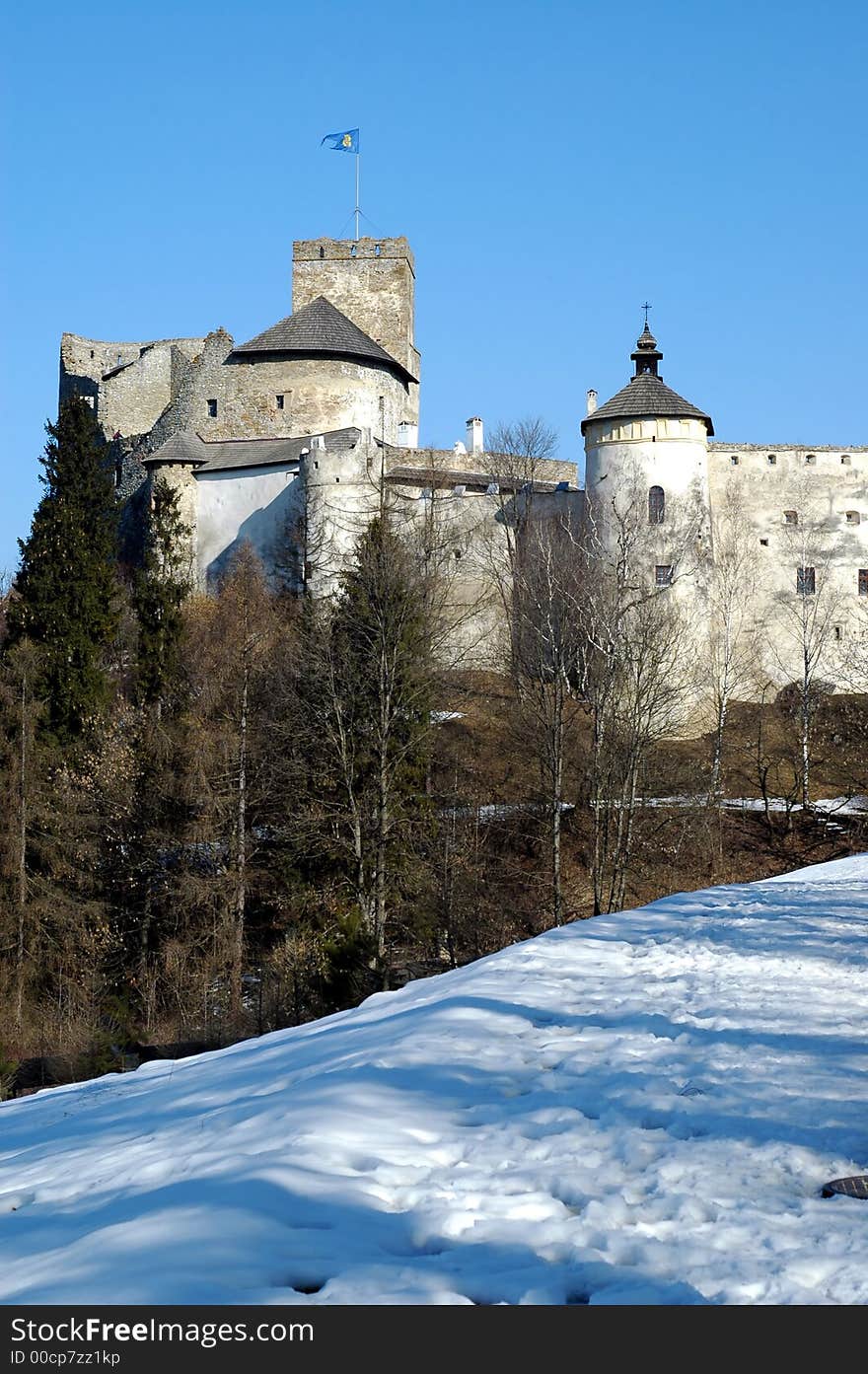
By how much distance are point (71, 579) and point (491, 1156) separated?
26162mm

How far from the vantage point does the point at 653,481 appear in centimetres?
3662

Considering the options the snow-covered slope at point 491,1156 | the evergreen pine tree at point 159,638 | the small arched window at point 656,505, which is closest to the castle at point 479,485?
the small arched window at point 656,505

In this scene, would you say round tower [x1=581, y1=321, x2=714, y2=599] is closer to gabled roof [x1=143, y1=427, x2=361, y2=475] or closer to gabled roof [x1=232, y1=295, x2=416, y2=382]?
gabled roof [x1=143, y1=427, x2=361, y2=475]

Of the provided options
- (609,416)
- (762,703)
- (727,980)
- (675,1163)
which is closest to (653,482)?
(609,416)

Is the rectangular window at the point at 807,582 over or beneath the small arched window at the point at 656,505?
beneath

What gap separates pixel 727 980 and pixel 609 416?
3047 centimetres

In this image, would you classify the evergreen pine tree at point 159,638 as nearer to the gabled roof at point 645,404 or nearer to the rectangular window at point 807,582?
the gabled roof at point 645,404

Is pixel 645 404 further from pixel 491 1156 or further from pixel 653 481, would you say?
pixel 491 1156

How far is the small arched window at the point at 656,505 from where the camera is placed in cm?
3641

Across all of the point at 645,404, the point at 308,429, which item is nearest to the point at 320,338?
the point at 308,429

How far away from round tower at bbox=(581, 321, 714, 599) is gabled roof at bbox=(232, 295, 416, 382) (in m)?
12.9

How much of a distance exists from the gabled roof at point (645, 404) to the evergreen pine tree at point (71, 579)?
13.0 meters

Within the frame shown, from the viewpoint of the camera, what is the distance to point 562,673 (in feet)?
85.1

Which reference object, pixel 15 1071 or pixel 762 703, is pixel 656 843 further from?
pixel 15 1071
